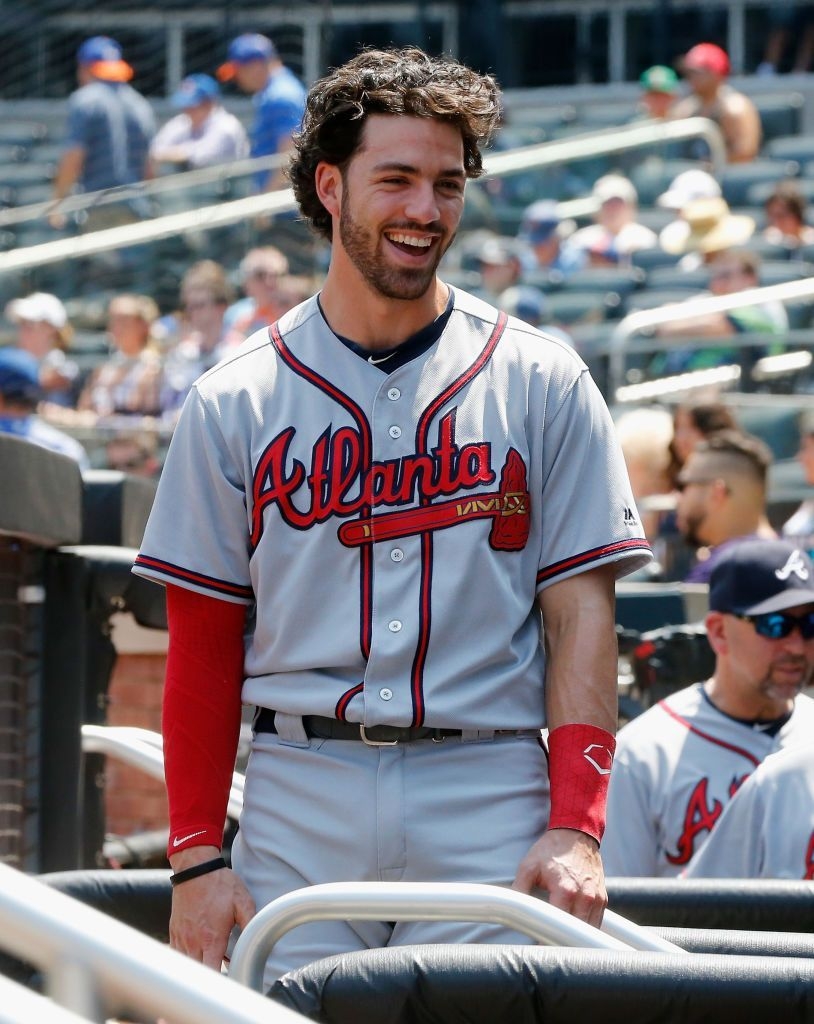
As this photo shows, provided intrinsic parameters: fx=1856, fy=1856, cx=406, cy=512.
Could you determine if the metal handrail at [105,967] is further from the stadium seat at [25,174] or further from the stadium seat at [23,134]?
the stadium seat at [23,134]

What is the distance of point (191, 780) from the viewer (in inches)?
99.7

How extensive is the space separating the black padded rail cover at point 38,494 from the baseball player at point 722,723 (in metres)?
1.31

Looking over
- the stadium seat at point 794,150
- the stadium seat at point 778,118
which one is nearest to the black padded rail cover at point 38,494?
the stadium seat at point 794,150

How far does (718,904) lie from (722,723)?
115cm

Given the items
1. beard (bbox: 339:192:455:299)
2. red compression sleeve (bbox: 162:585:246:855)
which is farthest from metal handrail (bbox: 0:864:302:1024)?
beard (bbox: 339:192:455:299)

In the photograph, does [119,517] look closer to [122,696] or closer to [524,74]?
[122,696]

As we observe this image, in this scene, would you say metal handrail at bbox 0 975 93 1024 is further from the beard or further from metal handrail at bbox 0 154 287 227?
metal handrail at bbox 0 154 287 227

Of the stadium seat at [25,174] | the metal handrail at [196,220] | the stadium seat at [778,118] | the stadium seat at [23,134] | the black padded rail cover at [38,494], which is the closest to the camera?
the black padded rail cover at [38,494]

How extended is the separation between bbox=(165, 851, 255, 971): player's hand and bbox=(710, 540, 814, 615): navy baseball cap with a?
1905 mm

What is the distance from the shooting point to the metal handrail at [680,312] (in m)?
7.82

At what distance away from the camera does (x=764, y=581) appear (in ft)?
13.4

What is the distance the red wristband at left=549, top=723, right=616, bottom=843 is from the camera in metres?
2.41

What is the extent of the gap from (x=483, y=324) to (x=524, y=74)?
1670cm

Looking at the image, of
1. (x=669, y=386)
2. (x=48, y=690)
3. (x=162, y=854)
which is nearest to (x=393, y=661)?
(x=48, y=690)
